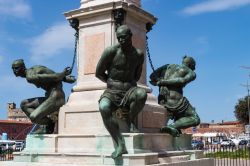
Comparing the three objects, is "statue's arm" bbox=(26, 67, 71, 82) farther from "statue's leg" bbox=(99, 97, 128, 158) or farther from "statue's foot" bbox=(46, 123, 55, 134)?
"statue's leg" bbox=(99, 97, 128, 158)

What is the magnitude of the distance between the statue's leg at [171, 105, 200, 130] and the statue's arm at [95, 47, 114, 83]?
2.32 m

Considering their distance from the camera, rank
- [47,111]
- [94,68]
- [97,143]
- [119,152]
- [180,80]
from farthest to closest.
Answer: [180,80] → [94,68] → [47,111] → [97,143] → [119,152]

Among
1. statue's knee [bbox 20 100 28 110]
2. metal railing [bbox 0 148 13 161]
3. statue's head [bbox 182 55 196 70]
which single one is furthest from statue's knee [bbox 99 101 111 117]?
metal railing [bbox 0 148 13 161]

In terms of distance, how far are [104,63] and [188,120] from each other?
108 inches

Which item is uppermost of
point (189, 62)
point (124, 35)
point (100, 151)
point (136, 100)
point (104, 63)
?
point (124, 35)

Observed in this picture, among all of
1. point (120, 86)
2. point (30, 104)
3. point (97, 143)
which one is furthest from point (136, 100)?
point (30, 104)

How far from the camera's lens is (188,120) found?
10328 millimetres

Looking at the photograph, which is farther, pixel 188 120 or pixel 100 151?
pixel 188 120

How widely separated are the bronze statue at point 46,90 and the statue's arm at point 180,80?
6.84ft

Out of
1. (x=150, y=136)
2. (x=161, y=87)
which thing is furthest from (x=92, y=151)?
(x=161, y=87)

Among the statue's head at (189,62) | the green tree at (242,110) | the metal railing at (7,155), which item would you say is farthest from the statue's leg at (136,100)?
the green tree at (242,110)

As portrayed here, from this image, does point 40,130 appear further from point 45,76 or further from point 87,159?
point 87,159

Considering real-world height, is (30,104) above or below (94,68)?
below

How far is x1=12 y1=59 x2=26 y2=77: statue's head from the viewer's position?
32.9ft
